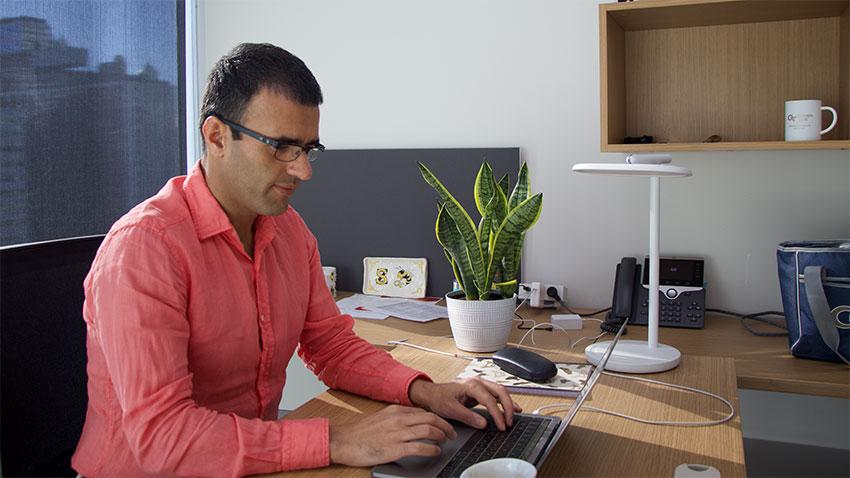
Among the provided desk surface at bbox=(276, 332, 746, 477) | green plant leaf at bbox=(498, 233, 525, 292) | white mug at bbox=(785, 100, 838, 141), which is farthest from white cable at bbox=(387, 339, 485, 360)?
white mug at bbox=(785, 100, 838, 141)

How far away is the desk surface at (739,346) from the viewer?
1599mm

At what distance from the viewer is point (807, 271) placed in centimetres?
175

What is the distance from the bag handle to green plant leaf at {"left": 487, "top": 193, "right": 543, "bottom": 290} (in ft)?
2.14

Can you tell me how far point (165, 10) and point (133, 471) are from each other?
6.41 ft

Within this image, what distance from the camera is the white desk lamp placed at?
1545 mm

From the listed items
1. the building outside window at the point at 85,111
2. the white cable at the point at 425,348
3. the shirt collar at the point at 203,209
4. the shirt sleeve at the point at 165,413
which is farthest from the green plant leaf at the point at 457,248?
the building outside window at the point at 85,111

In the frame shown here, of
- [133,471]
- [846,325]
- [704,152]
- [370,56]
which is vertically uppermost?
[370,56]

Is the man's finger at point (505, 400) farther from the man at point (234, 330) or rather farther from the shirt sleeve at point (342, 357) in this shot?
the shirt sleeve at point (342, 357)

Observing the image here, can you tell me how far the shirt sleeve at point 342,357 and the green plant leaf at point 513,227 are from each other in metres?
0.41

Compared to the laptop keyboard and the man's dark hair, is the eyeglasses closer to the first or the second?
the man's dark hair

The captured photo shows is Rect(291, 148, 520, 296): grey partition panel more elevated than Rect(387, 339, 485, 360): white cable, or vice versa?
Rect(291, 148, 520, 296): grey partition panel

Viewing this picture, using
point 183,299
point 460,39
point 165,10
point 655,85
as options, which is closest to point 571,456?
point 183,299

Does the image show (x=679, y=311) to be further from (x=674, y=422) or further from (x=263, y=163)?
(x=263, y=163)

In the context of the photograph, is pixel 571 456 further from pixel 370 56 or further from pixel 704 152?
pixel 370 56
